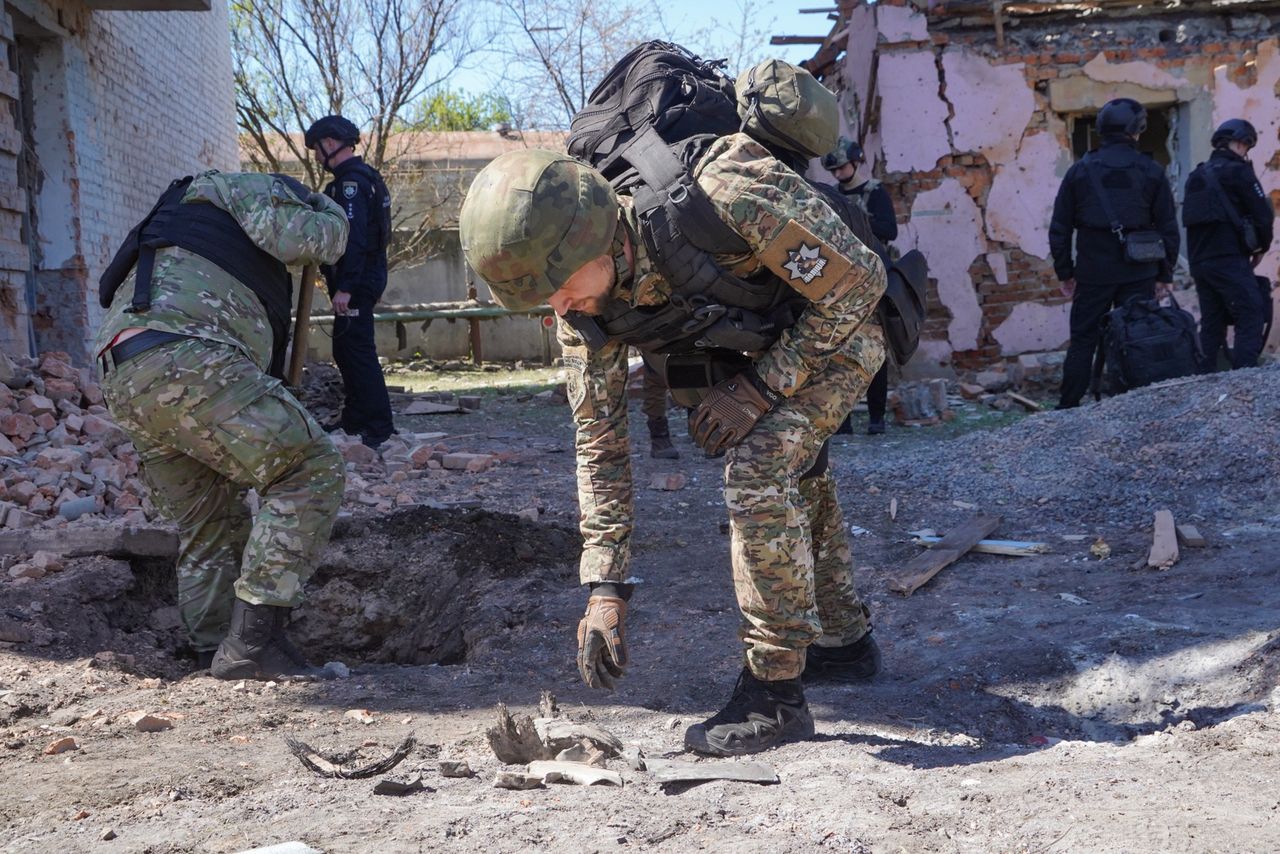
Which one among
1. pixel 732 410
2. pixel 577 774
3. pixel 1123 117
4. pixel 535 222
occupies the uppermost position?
pixel 1123 117

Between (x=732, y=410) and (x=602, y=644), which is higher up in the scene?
(x=732, y=410)

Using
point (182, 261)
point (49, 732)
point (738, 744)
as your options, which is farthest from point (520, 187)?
point (49, 732)

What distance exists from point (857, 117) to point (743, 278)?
8.29m

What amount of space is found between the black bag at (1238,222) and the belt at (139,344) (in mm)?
6695

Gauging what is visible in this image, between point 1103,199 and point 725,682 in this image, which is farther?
point 1103,199

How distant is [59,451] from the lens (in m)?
5.61

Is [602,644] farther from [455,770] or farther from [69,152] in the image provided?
[69,152]

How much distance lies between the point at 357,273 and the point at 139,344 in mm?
3814

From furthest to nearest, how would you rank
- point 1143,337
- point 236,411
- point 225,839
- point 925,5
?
point 925,5 → point 1143,337 → point 236,411 → point 225,839

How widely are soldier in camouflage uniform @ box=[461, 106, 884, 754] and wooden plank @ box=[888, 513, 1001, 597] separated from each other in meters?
1.65

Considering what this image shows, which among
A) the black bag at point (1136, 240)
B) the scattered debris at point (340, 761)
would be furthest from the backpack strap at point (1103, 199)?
the scattered debris at point (340, 761)

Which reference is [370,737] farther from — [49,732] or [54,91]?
[54,91]

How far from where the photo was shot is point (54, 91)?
25.9ft

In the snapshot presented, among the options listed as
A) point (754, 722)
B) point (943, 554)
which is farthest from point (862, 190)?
point (754, 722)
